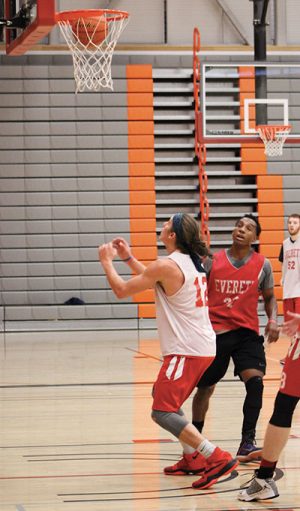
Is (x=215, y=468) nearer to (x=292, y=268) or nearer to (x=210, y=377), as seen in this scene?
(x=210, y=377)

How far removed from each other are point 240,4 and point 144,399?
11.2m

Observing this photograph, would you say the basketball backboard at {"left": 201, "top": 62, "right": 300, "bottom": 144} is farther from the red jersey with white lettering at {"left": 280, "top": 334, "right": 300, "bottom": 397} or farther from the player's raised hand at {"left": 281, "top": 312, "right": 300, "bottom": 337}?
the player's raised hand at {"left": 281, "top": 312, "right": 300, "bottom": 337}

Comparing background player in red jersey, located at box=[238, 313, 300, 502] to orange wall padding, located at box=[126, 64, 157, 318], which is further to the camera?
orange wall padding, located at box=[126, 64, 157, 318]

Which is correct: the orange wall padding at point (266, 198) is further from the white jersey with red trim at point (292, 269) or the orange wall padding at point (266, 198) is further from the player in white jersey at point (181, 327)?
the player in white jersey at point (181, 327)

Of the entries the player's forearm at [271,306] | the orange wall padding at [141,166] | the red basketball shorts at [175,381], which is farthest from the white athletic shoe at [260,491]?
the orange wall padding at [141,166]

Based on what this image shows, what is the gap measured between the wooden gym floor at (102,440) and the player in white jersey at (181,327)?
0.92 ft

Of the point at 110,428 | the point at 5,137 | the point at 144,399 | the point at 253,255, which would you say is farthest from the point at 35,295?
the point at 253,255

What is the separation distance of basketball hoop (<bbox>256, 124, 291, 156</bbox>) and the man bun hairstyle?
31.8 feet

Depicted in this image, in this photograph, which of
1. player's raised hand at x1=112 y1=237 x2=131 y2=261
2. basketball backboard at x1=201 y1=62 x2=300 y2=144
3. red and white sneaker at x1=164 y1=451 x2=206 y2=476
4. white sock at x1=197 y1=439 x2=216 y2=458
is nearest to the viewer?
white sock at x1=197 y1=439 x2=216 y2=458

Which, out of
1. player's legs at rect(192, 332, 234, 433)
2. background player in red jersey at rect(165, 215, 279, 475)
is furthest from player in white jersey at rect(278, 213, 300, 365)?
player's legs at rect(192, 332, 234, 433)

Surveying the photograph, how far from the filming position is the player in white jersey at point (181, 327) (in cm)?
556

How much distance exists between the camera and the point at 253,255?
22.2 ft

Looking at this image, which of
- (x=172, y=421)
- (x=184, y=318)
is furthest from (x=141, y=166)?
(x=172, y=421)

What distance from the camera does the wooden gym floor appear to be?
5.36 meters
